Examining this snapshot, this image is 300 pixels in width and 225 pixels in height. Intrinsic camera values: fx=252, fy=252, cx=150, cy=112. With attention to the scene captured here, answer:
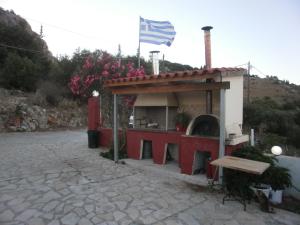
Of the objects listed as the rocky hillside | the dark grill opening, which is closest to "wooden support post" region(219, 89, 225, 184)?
the dark grill opening

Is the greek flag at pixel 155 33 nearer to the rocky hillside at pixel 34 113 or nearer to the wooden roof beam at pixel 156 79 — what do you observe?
the wooden roof beam at pixel 156 79

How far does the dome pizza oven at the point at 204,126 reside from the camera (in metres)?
6.00

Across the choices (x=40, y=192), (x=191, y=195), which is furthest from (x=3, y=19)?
(x=191, y=195)

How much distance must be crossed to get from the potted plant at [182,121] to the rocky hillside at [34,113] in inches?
459

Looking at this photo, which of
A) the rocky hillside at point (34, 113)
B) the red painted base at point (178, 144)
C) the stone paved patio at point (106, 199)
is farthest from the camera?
the rocky hillside at point (34, 113)

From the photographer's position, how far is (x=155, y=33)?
9711 mm

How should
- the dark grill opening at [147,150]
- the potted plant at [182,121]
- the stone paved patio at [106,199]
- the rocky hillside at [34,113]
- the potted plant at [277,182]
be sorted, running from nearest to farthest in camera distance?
the stone paved patio at [106,199]
the potted plant at [277,182]
the potted plant at [182,121]
the dark grill opening at [147,150]
the rocky hillside at [34,113]

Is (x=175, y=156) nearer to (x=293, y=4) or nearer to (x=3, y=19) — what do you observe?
(x=293, y=4)

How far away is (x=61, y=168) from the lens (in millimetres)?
6688

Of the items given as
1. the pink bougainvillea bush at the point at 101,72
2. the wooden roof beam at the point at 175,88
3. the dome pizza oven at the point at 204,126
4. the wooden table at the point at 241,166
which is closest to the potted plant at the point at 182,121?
the dome pizza oven at the point at 204,126

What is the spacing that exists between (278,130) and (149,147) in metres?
10.8

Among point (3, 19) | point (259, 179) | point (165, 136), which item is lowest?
point (259, 179)

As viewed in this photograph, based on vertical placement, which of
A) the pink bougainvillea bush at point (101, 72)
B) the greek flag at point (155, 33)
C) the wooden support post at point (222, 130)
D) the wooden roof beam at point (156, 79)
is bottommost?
the wooden support post at point (222, 130)

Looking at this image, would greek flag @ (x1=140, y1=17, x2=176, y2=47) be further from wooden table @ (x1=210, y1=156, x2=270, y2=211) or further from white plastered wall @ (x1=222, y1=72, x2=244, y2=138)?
wooden table @ (x1=210, y1=156, x2=270, y2=211)
